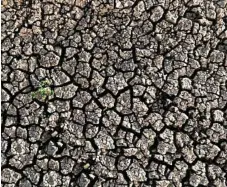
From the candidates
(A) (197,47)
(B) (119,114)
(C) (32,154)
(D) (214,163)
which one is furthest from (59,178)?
(A) (197,47)

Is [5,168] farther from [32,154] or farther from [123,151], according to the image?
[123,151]

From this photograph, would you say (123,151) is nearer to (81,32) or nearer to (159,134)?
(159,134)

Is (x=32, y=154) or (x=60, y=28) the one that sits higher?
(x=60, y=28)

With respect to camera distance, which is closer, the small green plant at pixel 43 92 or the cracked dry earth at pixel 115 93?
the cracked dry earth at pixel 115 93

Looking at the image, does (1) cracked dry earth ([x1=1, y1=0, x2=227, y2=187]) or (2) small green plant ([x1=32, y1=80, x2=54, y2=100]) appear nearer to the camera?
(1) cracked dry earth ([x1=1, y1=0, x2=227, y2=187])

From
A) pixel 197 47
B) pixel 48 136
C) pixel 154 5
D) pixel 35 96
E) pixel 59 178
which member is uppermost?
pixel 154 5

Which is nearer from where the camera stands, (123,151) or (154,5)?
(123,151)

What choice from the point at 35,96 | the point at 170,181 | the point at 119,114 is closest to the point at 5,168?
the point at 35,96
